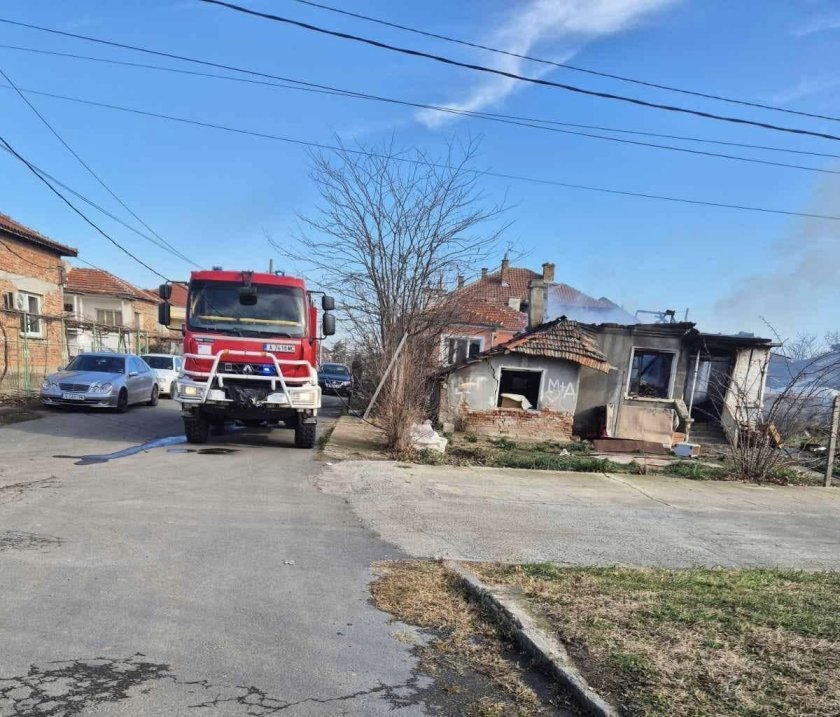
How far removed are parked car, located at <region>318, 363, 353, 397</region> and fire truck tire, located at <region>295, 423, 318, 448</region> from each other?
12.7 m

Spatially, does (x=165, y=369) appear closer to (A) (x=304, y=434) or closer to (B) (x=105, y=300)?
(A) (x=304, y=434)

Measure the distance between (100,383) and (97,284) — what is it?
2301 centimetres

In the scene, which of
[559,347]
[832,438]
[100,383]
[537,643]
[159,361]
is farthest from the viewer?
[159,361]

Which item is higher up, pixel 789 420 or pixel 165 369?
pixel 789 420

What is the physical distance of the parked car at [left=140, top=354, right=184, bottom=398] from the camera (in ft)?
65.4

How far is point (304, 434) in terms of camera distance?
10.8m

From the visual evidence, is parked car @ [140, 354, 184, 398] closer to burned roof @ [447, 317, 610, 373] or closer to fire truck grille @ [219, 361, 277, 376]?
burned roof @ [447, 317, 610, 373]

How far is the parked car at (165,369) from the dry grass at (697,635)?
17.9 metres

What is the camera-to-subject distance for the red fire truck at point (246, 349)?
32.0ft

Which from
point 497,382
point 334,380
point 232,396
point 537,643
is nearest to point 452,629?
point 537,643

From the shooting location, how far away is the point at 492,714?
8.87ft

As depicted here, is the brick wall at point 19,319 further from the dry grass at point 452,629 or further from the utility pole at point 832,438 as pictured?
the utility pole at point 832,438

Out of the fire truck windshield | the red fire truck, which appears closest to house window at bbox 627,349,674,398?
the red fire truck

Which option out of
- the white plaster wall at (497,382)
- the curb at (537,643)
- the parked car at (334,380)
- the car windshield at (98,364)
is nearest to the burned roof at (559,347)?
the white plaster wall at (497,382)
